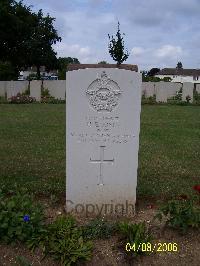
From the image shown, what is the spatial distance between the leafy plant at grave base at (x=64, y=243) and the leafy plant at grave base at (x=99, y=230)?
0.33ft

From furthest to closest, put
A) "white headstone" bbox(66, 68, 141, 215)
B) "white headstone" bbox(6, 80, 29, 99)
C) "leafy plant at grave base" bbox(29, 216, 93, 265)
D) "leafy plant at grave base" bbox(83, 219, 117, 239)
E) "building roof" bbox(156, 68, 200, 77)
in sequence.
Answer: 1. "building roof" bbox(156, 68, 200, 77)
2. "white headstone" bbox(6, 80, 29, 99)
3. "white headstone" bbox(66, 68, 141, 215)
4. "leafy plant at grave base" bbox(83, 219, 117, 239)
5. "leafy plant at grave base" bbox(29, 216, 93, 265)

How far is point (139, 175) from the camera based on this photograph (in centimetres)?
728

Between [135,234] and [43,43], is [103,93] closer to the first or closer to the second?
[135,234]

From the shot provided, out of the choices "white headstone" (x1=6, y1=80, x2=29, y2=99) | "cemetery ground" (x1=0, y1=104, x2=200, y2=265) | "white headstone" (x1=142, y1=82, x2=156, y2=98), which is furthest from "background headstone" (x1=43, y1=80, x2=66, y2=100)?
"cemetery ground" (x1=0, y1=104, x2=200, y2=265)

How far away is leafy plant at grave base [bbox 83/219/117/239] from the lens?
15.3 feet

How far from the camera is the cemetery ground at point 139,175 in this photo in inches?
177

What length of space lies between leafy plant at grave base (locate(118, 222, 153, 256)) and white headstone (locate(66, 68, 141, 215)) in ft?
2.09

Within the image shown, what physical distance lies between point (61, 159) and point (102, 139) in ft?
11.3

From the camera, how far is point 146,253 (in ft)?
14.7

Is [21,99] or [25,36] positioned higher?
[25,36]

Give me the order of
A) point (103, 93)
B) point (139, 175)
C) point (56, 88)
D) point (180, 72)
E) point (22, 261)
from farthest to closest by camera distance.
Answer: point (180, 72) → point (56, 88) → point (139, 175) → point (103, 93) → point (22, 261)

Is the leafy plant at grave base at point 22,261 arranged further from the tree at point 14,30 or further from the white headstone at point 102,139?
the tree at point 14,30

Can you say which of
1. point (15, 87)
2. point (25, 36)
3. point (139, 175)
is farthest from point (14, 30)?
point (139, 175)
